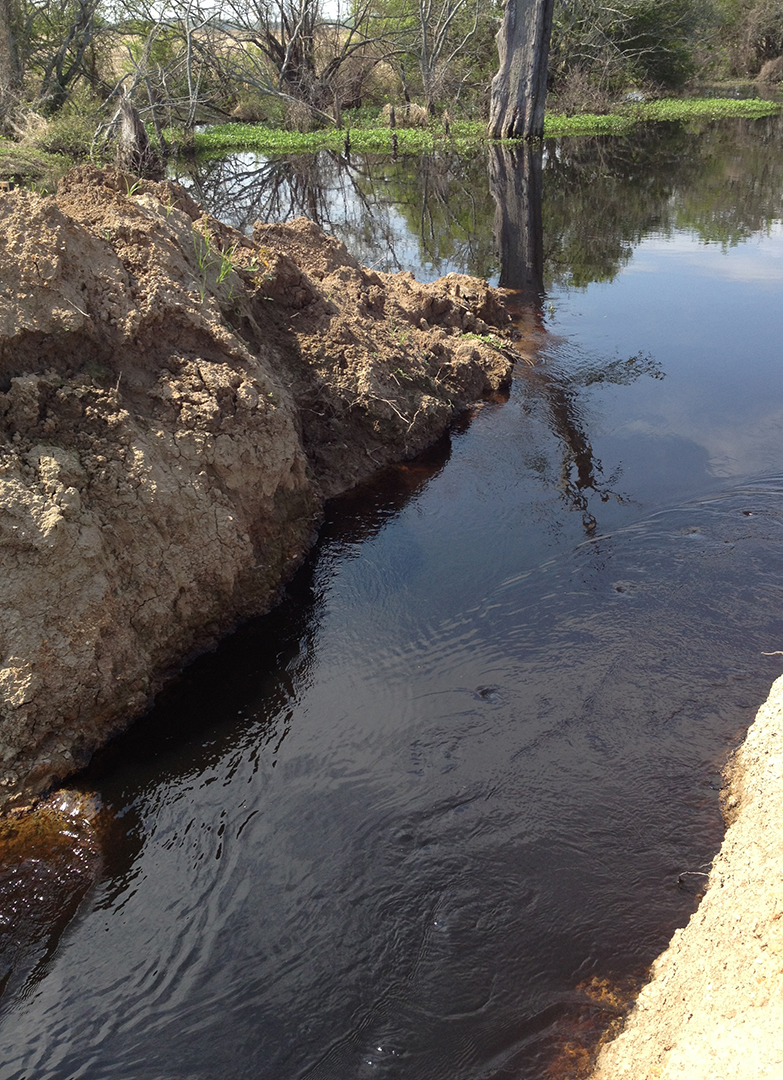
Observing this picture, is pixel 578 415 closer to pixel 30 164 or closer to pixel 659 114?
pixel 30 164

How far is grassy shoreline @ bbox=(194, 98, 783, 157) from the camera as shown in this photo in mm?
23641

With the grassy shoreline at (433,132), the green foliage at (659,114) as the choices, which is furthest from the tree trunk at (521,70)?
the green foliage at (659,114)

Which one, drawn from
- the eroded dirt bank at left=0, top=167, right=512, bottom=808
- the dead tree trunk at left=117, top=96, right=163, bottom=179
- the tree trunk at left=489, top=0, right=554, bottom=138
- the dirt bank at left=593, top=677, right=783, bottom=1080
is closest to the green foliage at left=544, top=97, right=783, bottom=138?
the tree trunk at left=489, top=0, right=554, bottom=138

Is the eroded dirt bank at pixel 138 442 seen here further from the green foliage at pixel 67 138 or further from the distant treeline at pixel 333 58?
the distant treeline at pixel 333 58

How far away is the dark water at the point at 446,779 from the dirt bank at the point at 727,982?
0.78 feet

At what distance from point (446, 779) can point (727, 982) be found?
1638 mm

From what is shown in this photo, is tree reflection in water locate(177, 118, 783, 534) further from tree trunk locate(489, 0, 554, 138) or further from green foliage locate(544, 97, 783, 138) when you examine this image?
green foliage locate(544, 97, 783, 138)

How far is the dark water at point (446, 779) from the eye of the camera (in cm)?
283

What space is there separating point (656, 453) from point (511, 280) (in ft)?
18.4

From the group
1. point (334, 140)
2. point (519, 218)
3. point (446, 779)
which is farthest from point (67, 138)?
point (446, 779)

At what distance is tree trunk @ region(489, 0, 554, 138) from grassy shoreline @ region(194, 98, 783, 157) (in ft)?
3.41

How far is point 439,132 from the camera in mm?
25250

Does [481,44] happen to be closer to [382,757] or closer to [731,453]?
[731,453]

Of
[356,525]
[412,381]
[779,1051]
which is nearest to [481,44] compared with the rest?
[412,381]
